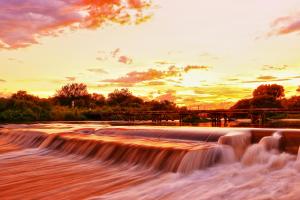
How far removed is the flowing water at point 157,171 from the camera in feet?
21.0

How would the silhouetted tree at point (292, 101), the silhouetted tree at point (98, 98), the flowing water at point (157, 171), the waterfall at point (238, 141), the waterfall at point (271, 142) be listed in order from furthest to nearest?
the silhouetted tree at point (98, 98) < the silhouetted tree at point (292, 101) < the waterfall at point (238, 141) < the waterfall at point (271, 142) < the flowing water at point (157, 171)

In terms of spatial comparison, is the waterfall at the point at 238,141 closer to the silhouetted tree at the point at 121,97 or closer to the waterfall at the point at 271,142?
the waterfall at the point at 271,142

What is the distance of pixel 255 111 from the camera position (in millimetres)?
21906

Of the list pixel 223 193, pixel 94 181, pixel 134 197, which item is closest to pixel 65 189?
pixel 94 181

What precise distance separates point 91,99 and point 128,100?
23.8ft

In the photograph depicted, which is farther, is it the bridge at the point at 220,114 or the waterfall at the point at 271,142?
the bridge at the point at 220,114

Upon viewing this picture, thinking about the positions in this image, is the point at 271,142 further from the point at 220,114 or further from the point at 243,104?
the point at 243,104

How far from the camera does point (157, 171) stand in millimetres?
8062

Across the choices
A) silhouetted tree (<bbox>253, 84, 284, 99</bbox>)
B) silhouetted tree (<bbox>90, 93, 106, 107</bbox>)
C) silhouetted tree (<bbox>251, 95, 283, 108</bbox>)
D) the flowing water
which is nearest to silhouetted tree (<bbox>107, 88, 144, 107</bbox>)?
silhouetted tree (<bbox>90, 93, 106, 107</bbox>)

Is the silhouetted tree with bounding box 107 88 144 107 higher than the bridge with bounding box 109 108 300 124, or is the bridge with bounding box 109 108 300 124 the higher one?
the silhouetted tree with bounding box 107 88 144 107

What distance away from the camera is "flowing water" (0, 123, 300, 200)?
251 inches

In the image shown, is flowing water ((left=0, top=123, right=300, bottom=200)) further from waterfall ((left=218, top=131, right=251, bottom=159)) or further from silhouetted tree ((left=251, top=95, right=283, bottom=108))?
silhouetted tree ((left=251, top=95, right=283, bottom=108))

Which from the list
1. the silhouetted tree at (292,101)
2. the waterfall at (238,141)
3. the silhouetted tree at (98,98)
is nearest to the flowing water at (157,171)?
the waterfall at (238,141)

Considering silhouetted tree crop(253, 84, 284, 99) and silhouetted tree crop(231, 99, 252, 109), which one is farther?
silhouetted tree crop(253, 84, 284, 99)
